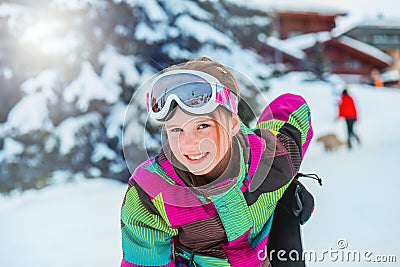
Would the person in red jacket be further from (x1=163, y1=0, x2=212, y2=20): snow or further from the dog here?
(x1=163, y1=0, x2=212, y2=20): snow

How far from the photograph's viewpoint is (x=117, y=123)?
366cm

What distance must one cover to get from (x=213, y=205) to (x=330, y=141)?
3.85 meters

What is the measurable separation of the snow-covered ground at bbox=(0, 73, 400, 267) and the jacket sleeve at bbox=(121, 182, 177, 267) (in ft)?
2.51

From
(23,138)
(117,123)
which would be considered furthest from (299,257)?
(23,138)

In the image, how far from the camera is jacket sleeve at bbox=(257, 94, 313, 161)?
0.87 meters

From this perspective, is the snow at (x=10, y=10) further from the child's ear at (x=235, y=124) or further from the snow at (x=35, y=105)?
the child's ear at (x=235, y=124)

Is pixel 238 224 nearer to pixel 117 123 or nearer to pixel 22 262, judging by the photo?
pixel 22 262

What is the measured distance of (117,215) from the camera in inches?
93.5

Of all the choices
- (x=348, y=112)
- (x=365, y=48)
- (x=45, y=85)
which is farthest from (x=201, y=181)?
(x=365, y=48)

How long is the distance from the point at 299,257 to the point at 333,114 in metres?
4.61

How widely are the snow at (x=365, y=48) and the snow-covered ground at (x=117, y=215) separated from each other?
85.8 inches

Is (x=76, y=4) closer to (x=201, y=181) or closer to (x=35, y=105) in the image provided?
(x=35, y=105)

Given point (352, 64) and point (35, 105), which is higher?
point (352, 64)

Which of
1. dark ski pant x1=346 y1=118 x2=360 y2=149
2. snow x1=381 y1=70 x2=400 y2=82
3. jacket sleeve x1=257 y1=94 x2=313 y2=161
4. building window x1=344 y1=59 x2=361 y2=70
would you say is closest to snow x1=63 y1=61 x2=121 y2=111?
dark ski pant x1=346 y1=118 x2=360 y2=149
